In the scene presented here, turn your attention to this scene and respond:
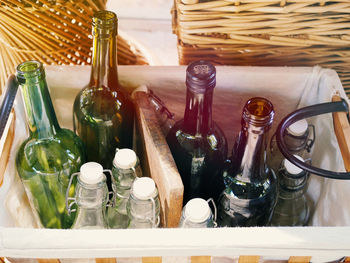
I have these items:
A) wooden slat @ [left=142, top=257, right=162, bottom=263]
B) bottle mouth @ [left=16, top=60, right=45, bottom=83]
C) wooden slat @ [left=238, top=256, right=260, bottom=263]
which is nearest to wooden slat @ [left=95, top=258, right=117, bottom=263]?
wooden slat @ [left=142, top=257, right=162, bottom=263]

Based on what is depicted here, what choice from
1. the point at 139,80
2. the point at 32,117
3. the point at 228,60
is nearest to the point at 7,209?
the point at 32,117

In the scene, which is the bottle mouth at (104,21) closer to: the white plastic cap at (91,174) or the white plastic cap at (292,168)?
the white plastic cap at (91,174)

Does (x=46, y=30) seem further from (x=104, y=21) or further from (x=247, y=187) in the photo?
(x=247, y=187)

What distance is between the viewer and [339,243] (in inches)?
18.1

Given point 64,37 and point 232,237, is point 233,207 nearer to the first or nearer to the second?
point 232,237

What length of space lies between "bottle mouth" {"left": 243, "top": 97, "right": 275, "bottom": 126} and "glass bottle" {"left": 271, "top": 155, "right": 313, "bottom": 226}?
0.35 feet

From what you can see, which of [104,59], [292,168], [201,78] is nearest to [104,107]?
[104,59]

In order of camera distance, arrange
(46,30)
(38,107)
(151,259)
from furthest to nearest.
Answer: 1. (46,30)
2. (38,107)
3. (151,259)

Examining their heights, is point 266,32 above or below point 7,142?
above

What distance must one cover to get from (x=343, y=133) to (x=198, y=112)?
207 millimetres

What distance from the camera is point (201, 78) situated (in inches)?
20.9

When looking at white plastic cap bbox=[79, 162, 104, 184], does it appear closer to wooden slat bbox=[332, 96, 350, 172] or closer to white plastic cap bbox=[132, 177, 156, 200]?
white plastic cap bbox=[132, 177, 156, 200]

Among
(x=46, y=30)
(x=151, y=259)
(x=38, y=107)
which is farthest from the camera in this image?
(x=46, y=30)

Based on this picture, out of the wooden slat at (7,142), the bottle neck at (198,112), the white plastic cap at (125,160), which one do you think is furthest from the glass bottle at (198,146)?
the wooden slat at (7,142)
